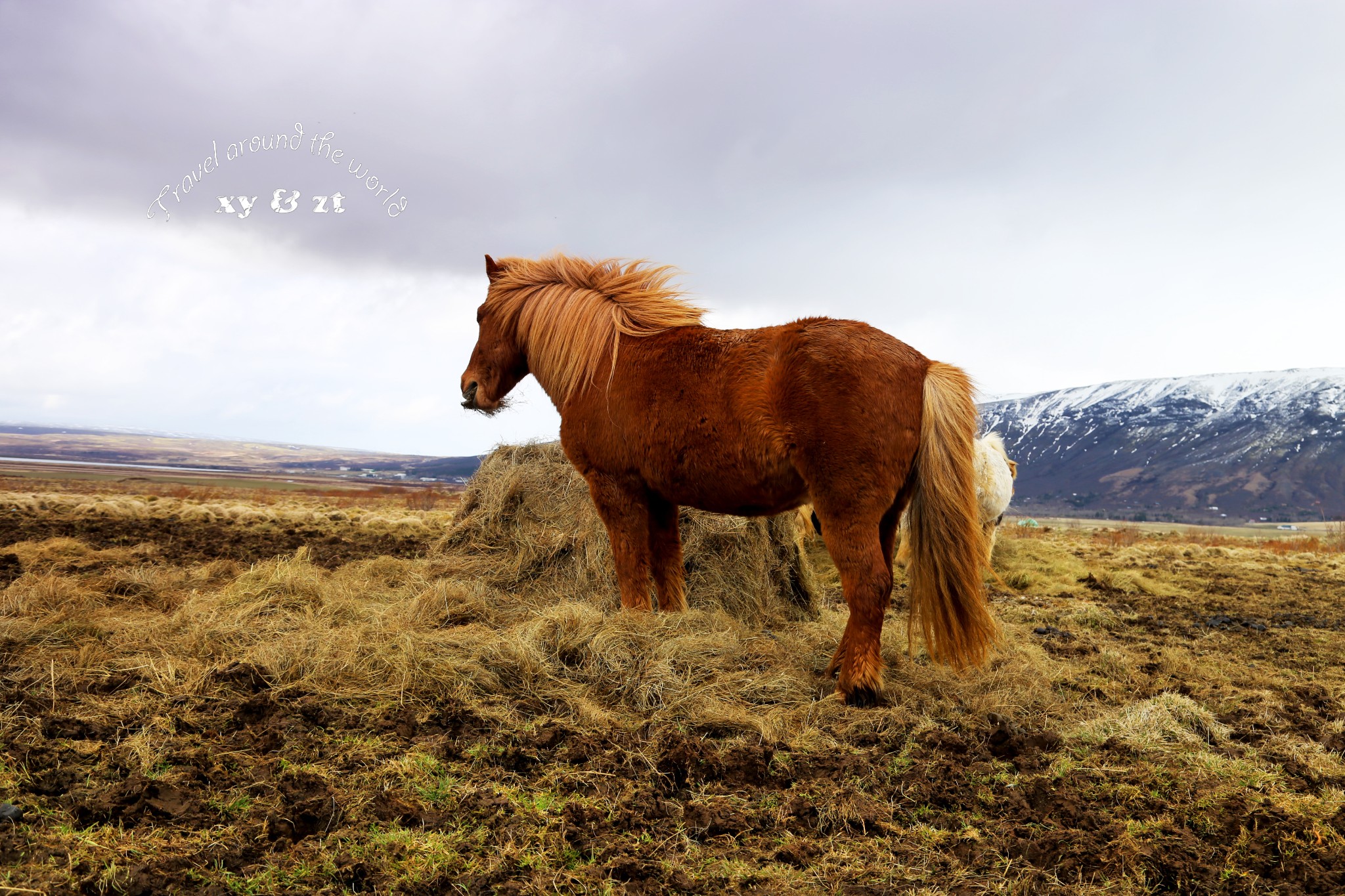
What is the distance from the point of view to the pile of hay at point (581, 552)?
654 cm

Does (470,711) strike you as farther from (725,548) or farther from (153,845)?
(725,548)

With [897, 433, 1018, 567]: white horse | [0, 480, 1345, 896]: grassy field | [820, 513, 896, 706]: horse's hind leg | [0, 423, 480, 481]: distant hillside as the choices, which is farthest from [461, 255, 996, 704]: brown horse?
[0, 423, 480, 481]: distant hillside

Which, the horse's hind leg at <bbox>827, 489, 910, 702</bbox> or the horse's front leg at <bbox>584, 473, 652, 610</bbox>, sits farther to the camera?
the horse's front leg at <bbox>584, 473, 652, 610</bbox>

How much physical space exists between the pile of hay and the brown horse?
52.2 inches

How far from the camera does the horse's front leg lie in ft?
16.6

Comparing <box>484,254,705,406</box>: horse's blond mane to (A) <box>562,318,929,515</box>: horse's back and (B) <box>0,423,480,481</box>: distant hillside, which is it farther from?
(B) <box>0,423,480,481</box>: distant hillside

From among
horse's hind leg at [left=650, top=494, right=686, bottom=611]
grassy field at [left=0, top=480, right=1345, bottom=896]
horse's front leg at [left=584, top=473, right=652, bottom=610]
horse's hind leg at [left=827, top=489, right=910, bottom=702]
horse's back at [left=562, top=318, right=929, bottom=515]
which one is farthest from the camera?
horse's hind leg at [left=650, top=494, right=686, bottom=611]

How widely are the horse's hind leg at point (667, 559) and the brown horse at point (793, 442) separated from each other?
0.07 feet

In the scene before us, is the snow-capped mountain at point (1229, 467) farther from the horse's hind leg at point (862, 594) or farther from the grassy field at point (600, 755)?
the horse's hind leg at point (862, 594)

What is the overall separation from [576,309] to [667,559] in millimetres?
1867

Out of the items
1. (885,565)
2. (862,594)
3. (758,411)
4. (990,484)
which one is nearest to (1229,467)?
(990,484)

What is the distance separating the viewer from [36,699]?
11.6 ft

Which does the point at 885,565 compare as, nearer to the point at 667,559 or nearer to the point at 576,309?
the point at 667,559

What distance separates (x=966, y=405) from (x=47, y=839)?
432 cm
